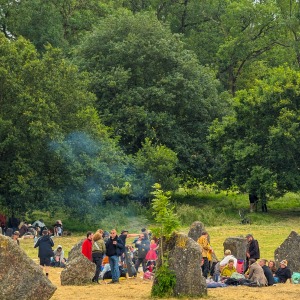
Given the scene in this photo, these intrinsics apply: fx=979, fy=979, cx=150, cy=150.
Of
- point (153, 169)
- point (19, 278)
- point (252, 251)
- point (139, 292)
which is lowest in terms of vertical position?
point (139, 292)

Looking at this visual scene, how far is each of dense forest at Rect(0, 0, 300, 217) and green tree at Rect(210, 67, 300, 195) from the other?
80mm

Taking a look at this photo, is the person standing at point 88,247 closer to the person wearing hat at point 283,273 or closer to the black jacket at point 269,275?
the black jacket at point 269,275

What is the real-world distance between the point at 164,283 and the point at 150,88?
39.1 metres

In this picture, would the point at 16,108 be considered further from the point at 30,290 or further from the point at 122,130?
the point at 30,290

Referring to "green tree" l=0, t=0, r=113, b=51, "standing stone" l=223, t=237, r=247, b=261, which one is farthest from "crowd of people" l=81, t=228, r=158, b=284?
"green tree" l=0, t=0, r=113, b=51

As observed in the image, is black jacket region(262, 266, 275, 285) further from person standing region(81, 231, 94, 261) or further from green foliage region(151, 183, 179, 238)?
person standing region(81, 231, 94, 261)

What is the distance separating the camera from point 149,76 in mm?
62656

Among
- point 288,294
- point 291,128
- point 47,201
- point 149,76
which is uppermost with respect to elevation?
point 149,76

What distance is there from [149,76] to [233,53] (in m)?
19.1

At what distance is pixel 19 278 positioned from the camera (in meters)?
20.2

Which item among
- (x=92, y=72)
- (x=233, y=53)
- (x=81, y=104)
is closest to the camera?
(x=81, y=104)

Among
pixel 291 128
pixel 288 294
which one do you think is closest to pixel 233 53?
pixel 291 128

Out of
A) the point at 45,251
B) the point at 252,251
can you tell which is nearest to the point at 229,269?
the point at 252,251

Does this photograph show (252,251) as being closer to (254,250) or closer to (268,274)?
(254,250)
